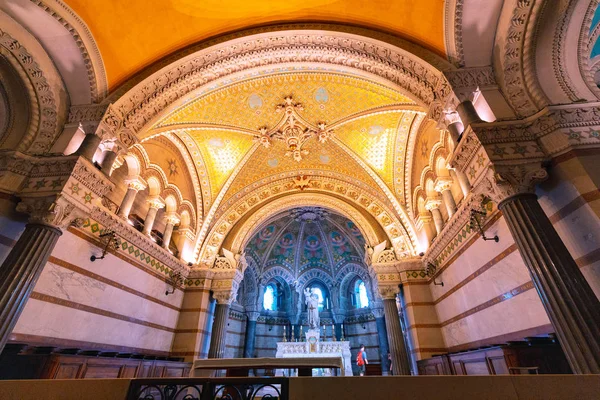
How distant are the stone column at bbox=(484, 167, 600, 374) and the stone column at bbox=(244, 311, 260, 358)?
49.4ft

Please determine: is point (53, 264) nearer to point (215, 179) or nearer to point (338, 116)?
point (215, 179)

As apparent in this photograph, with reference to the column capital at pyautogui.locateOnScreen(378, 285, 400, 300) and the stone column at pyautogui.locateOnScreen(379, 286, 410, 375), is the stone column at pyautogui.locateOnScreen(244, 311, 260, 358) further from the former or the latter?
the column capital at pyautogui.locateOnScreen(378, 285, 400, 300)

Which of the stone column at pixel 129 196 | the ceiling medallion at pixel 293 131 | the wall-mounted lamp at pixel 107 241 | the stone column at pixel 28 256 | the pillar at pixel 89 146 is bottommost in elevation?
the stone column at pixel 28 256

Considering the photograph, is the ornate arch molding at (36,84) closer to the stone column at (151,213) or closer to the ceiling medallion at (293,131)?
the stone column at (151,213)

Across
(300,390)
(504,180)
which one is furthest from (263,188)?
(300,390)

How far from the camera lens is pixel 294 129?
8.55m

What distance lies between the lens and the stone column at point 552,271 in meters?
2.59

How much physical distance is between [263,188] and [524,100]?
804cm

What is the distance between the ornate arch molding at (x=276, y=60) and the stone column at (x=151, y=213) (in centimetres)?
307

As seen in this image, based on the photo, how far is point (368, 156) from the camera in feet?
30.6

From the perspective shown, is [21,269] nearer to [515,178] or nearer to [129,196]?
[129,196]

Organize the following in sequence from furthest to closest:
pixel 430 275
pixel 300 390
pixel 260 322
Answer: pixel 260 322 → pixel 430 275 → pixel 300 390

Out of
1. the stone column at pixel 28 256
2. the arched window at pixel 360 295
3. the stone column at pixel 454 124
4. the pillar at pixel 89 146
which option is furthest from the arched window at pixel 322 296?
the stone column at pixel 28 256

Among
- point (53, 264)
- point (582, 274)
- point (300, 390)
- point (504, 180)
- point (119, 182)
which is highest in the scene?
point (119, 182)
